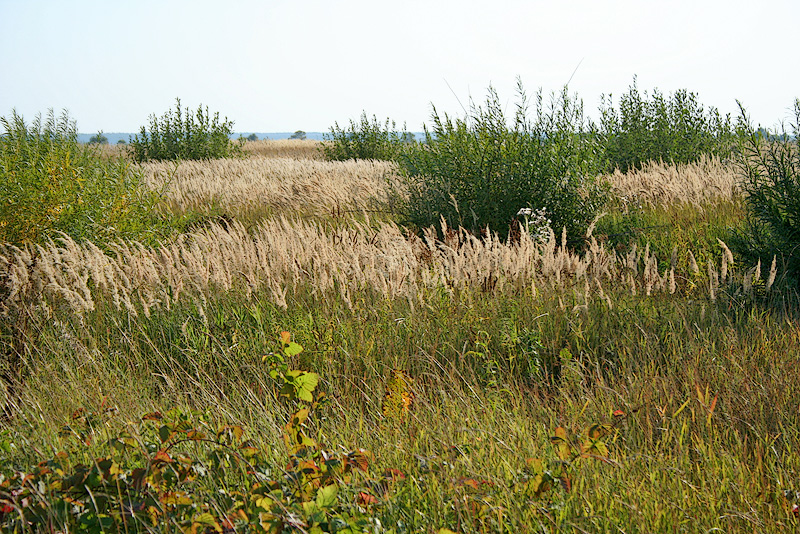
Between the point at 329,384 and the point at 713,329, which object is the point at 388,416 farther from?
the point at 713,329

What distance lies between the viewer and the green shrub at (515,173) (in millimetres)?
6059

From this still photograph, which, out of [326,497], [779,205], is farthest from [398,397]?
[779,205]

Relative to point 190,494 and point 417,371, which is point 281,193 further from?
point 190,494

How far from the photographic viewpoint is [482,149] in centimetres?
614

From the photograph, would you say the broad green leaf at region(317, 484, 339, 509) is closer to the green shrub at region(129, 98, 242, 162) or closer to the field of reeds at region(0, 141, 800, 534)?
the field of reeds at region(0, 141, 800, 534)

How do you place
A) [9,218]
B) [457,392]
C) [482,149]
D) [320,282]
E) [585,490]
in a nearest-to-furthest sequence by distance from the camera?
[585,490] → [457,392] → [320,282] → [9,218] → [482,149]

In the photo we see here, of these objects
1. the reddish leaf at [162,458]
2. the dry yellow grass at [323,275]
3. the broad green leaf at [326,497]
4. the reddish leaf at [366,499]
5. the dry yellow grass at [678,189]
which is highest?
the dry yellow grass at [678,189]

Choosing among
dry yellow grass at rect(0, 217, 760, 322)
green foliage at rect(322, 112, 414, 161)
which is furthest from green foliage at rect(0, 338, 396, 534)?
green foliage at rect(322, 112, 414, 161)

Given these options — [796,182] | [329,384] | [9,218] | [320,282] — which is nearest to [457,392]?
[329,384]

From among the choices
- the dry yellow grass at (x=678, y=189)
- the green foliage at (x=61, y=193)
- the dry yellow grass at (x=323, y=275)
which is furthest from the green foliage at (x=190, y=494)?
the dry yellow grass at (x=678, y=189)

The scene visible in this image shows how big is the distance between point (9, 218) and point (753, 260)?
18.8 ft

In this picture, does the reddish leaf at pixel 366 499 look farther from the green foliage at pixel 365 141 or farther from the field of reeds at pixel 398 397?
the green foliage at pixel 365 141

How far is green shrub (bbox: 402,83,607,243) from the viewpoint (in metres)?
6.06

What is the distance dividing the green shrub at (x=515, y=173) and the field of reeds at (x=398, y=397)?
1.00 meters
